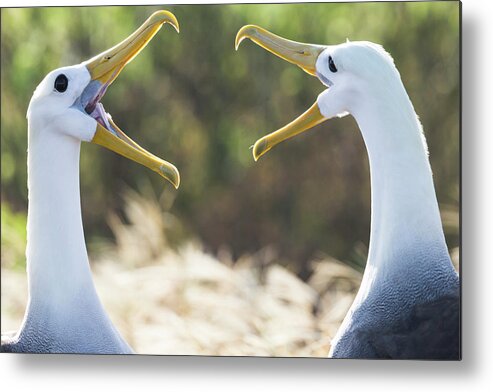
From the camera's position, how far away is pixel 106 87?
3342 millimetres

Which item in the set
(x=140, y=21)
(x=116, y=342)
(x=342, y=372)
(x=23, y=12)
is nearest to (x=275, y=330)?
(x=342, y=372)

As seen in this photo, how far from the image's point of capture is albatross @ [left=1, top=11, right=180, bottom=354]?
10.8 ft

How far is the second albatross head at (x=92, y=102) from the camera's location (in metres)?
3.28

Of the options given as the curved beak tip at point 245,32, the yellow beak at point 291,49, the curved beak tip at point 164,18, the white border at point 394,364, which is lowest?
the white border at point 394,364

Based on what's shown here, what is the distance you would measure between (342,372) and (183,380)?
498 millimetres

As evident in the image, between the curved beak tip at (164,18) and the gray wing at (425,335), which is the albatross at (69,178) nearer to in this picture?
the curved beak tip at (164,18)

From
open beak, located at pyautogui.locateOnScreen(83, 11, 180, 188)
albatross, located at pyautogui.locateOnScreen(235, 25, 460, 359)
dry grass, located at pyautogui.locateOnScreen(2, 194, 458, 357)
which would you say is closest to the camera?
albatross, located at pyautogui.locateOnScreen(235, 25, 460, 359)

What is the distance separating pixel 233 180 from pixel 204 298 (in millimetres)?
386

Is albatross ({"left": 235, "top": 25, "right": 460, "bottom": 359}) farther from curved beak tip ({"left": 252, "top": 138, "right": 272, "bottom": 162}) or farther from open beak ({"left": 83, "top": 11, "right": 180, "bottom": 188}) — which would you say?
open beak ({"left": 83, "top": 11, "right": 180, "bottom": 188})

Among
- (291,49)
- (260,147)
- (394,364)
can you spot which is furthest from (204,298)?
(291,49)

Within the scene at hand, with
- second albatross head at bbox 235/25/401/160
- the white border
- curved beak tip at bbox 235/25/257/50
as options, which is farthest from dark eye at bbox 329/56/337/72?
the white border

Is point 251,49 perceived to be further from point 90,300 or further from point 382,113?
point 90,300

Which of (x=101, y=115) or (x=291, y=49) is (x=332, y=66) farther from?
(x=101, y=115)

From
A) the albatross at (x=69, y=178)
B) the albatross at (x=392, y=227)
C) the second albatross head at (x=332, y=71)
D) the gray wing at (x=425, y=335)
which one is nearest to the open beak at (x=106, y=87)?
the albatross at (x=69, y=178)
